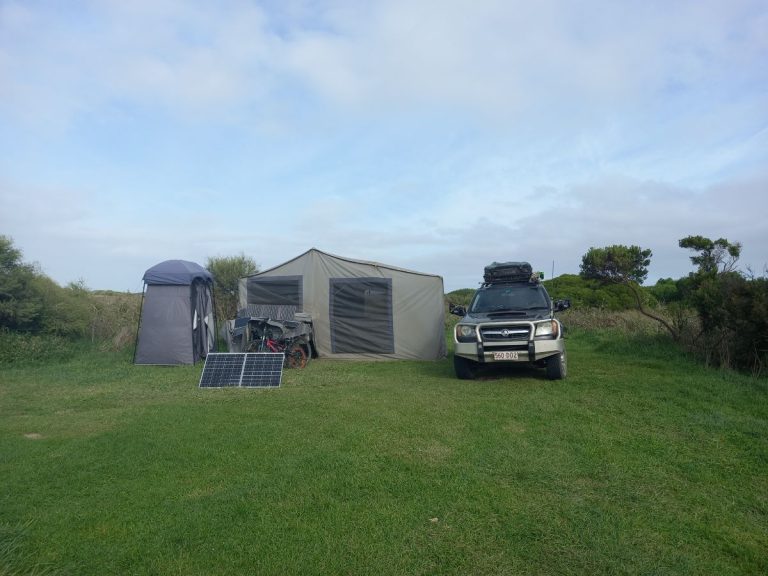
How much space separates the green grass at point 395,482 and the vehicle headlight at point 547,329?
0.97m

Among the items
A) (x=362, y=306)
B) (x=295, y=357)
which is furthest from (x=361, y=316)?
(x=295, y=357)

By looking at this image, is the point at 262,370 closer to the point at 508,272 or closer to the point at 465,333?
the point at 465,333

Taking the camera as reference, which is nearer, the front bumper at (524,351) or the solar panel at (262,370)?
the front bumper at (524,351)

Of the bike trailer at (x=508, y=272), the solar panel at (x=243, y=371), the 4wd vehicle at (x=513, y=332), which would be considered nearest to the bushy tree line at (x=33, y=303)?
the solar panel at (x=243, y=371)

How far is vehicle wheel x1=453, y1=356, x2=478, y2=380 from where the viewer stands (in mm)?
9547

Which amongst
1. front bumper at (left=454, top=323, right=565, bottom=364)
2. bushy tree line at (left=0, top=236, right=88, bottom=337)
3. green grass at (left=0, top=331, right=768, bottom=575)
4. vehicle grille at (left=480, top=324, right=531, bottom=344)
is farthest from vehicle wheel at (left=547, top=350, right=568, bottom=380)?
bushy tree line at (left=0, top=236, right=88, bottom=337)

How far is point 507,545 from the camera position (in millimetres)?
3391

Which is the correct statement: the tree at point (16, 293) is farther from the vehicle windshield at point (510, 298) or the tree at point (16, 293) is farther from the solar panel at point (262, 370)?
the vehicle windshield at point (510, 298)

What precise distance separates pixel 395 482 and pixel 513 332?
502cm

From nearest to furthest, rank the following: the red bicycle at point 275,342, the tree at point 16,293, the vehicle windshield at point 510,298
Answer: the vehicle windshield at point 510,298 < the red bicycle at point 275,342 < the tree at point 16,293

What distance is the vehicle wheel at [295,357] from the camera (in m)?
12.0

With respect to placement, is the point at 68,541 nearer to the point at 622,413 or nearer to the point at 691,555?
the point at 691,555

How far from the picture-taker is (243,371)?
9.72 m

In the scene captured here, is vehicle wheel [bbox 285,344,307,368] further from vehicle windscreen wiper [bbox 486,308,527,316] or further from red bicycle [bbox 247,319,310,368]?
vehicle windscreen wiper [bbox 486,308,527,316]
